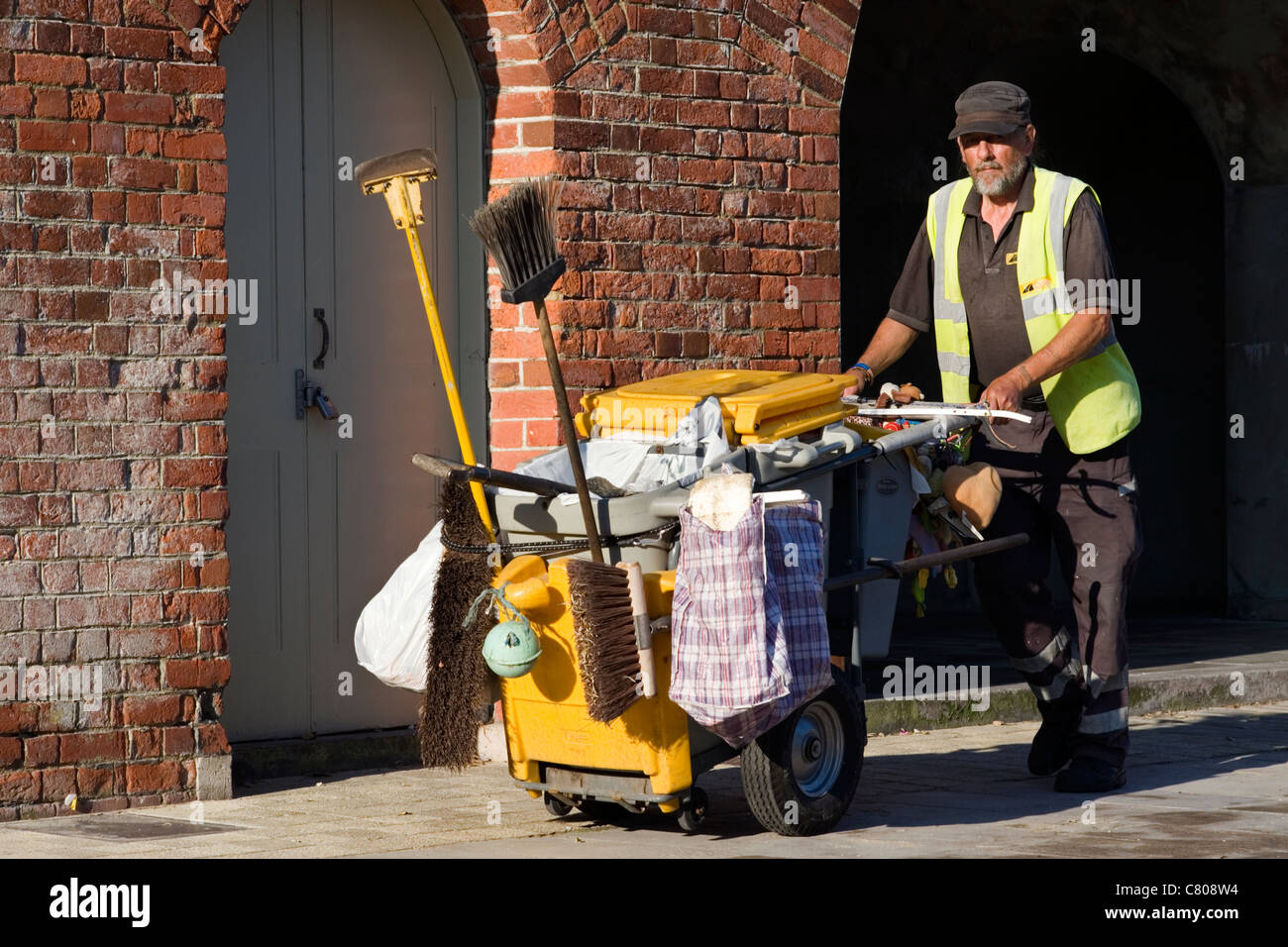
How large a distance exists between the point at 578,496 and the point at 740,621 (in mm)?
588

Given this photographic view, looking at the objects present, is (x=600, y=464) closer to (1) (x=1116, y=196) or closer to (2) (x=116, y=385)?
(2) (x=116, y=385)

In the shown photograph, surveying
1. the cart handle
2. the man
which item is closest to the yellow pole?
the cart handle

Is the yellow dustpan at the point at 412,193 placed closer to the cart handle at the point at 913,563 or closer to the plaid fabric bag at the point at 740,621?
the plaid fabric bag at the point at 740,621

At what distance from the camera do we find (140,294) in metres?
6.33

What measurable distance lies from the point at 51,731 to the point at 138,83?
6.82ft

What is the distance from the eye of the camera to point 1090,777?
6402 millimetres

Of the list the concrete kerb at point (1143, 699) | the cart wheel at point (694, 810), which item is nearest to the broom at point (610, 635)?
the cart wheel at point (694, 810)

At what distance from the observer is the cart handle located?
5.65 metres

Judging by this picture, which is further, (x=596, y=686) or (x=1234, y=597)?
(x=1234, y=597)

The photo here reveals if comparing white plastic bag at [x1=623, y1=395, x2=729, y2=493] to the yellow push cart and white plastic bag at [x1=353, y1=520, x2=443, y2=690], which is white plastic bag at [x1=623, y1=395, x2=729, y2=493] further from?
white plastic bag at [x1=353, y1=520, x2=443, y2=690]

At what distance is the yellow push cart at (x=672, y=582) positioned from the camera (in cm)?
532

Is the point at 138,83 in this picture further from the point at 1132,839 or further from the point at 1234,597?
the point at 1234,597

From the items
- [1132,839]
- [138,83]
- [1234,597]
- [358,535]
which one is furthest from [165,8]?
[1234,597]

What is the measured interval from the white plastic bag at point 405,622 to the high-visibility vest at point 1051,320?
191cm
